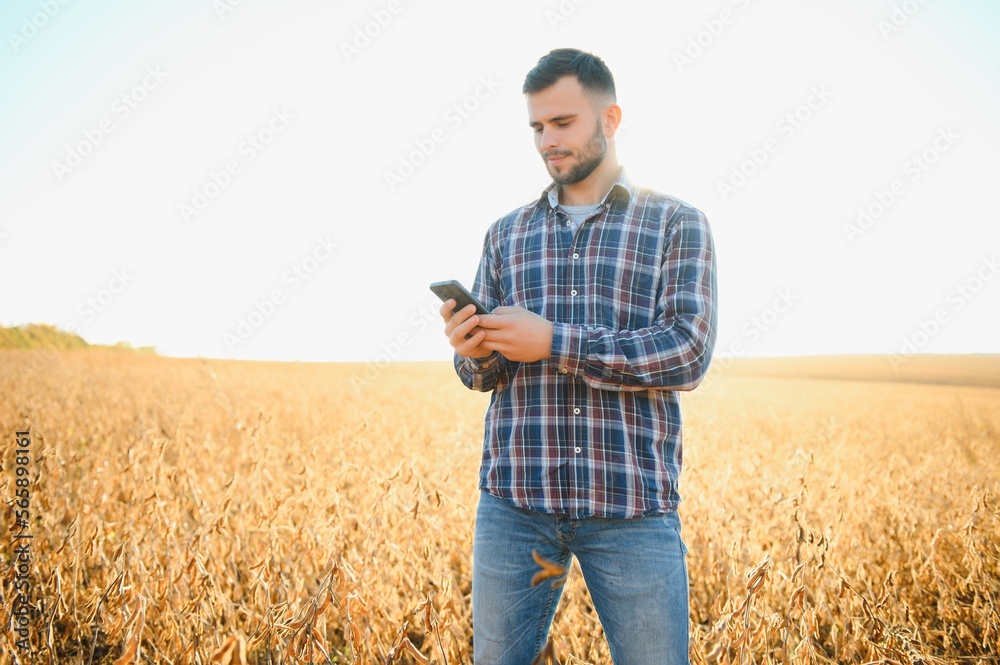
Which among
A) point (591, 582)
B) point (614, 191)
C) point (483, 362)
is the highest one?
point (614, 191)

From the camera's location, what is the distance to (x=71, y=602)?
3.22 meters

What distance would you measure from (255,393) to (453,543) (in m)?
11.6

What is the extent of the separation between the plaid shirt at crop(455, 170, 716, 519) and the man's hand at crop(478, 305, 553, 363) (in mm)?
44

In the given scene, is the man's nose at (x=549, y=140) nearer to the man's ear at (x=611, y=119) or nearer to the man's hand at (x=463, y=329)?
the man's ear at (x=611, y=119)

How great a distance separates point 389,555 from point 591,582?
6.48ft

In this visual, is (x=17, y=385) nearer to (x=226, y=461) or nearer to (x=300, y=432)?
(x=300, y=432)

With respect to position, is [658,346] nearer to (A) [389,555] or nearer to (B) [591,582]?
(B) [591,582]

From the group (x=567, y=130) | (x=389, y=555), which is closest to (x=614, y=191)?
(x=567, y=130)

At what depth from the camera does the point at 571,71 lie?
1730 mm

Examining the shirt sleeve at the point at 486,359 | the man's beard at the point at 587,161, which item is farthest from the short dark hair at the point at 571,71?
the shirt sleeve at the point at 486,359

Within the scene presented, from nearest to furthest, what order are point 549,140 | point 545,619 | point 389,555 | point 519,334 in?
point 519,334, point 545,619, point 549,140, point 389,555

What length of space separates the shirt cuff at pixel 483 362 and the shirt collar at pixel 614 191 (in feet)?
1.92

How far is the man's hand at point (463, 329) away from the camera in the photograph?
1.58 m

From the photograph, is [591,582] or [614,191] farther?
[614,191]
